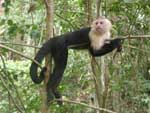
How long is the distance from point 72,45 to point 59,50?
0.79 ft

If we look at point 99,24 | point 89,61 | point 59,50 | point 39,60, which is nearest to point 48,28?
point 39,60

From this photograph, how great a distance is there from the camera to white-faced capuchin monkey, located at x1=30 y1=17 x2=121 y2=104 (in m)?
2.56

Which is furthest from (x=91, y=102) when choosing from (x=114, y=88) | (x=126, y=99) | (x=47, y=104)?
(x=47, y=104)

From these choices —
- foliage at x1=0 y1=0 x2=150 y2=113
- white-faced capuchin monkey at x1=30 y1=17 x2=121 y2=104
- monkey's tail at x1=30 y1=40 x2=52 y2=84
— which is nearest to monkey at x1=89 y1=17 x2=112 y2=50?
white-faced capuchin monkey at x1=30 y1=17 x2=121 y2=104

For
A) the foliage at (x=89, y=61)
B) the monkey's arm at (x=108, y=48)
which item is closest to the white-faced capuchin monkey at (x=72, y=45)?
the monkey's arm at (x=108, y=48)

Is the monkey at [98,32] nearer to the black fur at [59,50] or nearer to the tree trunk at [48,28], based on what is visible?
the black fur at [59,50]

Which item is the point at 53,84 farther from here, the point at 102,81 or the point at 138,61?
the point at 138,61

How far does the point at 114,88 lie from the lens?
10.8 feet

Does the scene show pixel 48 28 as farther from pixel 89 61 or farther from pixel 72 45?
pixel 89 61

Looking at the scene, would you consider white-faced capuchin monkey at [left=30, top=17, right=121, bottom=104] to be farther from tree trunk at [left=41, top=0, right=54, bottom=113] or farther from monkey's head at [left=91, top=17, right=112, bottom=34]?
tree trunk at [left=41, top=0, right=54, bottom=113]

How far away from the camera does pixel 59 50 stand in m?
2.75

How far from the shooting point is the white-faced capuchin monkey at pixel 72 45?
2561 millimetres

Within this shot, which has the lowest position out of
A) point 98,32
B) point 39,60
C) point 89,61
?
point 89,61

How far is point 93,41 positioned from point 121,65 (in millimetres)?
878
